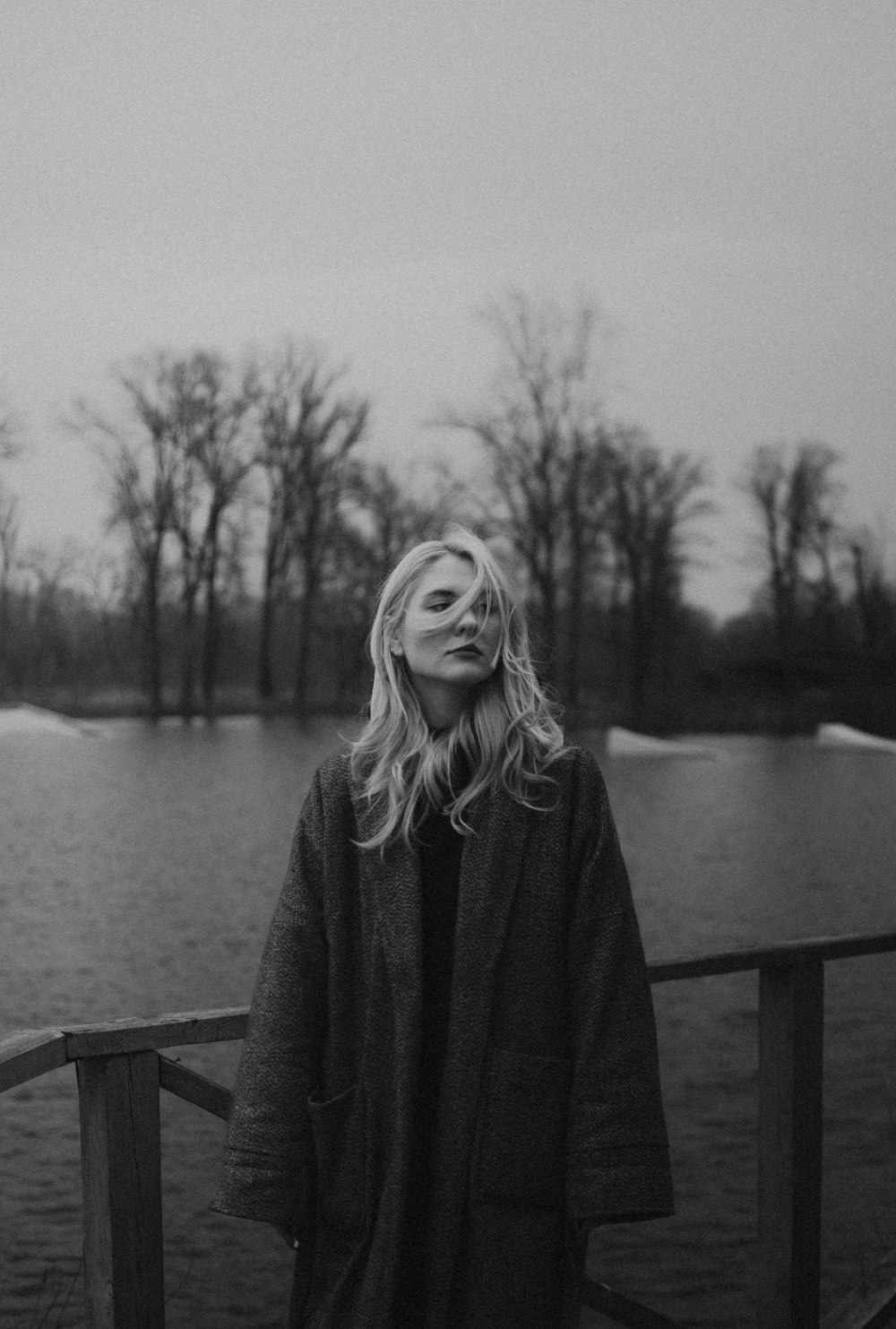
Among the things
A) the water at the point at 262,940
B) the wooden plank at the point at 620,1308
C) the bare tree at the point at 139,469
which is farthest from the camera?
the bare tree at the point at 139,469

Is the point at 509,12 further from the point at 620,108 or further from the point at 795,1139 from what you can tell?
the point at 795,1139

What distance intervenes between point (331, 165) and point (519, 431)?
6661 mm

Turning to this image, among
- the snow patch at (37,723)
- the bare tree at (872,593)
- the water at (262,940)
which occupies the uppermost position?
the bare tree at (872,593)

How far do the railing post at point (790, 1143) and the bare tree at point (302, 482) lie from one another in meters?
18.0

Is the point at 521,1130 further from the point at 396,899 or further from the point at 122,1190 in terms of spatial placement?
the point at 122,1190

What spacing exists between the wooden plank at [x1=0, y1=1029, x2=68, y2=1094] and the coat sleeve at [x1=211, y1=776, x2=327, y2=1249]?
180mm

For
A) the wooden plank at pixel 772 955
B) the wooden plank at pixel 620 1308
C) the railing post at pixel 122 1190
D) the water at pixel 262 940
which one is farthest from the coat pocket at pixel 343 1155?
the water at pixel 262 940

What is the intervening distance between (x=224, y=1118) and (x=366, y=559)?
20.7m

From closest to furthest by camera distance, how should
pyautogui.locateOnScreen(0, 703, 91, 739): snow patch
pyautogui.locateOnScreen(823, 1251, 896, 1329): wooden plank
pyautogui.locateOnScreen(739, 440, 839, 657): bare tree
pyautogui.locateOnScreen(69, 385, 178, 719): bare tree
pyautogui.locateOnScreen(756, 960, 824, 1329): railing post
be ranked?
pyautogui.locateOnScreen(756, 960, 824, 1329): railing post → pyautogui.locateOnScreen(823, 1251, 896, 1329): wooden plank → pyautogui.locateOnScreen(739, 440, 839, 657): bare tree → pyautogui.locateOnScreen(0, 703, 91, 739): snow patch → pyautogui.locateOnScreen(69, 385, 178, 719): bare tree

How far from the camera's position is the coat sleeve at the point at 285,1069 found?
1509 mm

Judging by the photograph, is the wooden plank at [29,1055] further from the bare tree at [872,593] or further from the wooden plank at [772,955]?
the bare tree at [872,593]

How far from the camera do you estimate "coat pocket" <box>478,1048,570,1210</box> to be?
1.51 metres

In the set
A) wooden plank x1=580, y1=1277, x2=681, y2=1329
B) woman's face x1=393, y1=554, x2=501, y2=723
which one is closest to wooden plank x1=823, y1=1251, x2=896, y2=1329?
wooden plank x1=580, y1=1277, x2=681, y2=1329

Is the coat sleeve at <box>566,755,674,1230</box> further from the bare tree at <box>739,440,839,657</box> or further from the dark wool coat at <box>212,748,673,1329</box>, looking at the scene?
the bare tree at <box>739,440,839,657</box>
